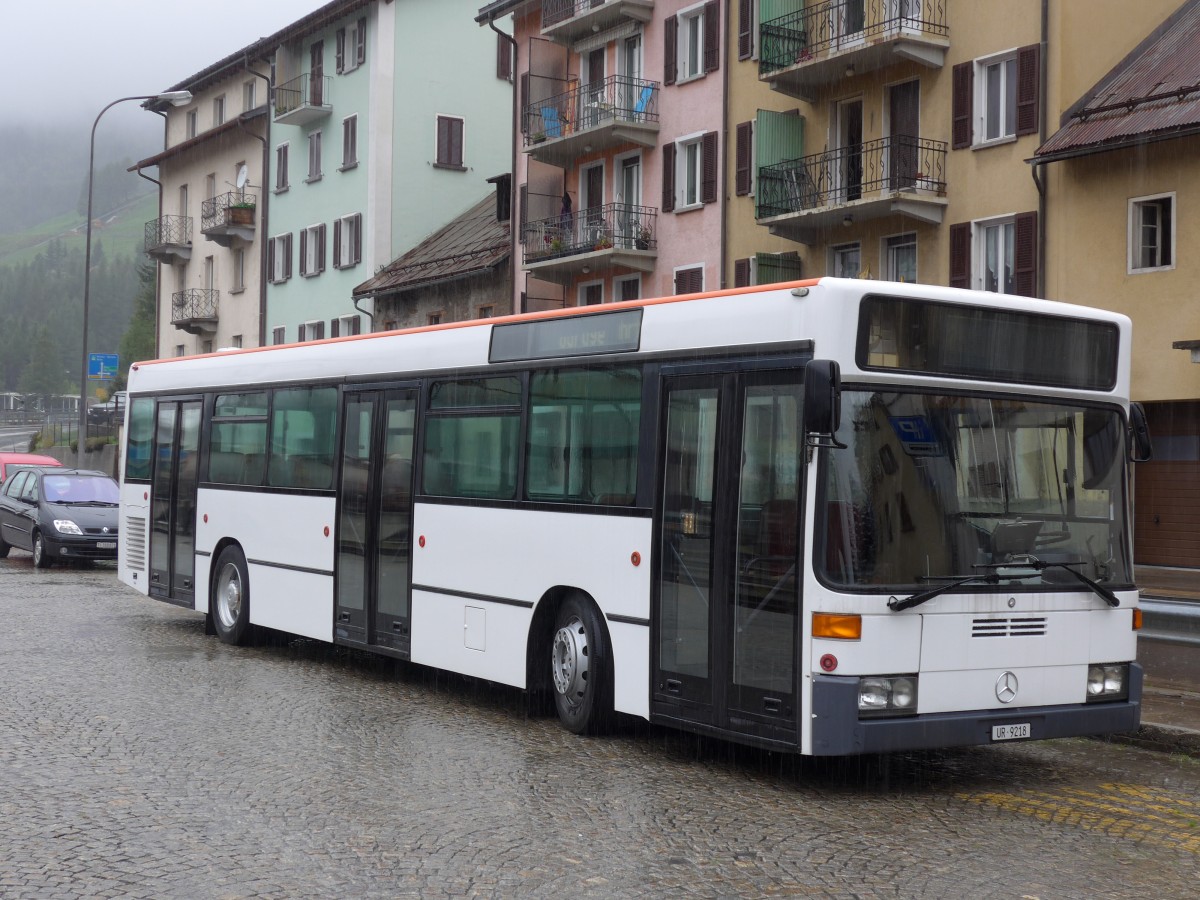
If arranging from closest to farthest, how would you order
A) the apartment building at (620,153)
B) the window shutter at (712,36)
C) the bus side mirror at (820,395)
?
the bus side mirror at (820,395), the window shutter at (712,36), the apartment building at (620,153)

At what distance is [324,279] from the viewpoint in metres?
51.5

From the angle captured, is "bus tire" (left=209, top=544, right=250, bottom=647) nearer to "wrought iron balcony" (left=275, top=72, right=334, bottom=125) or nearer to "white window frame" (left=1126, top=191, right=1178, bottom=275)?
"white window frame" (left=1126, top=191, right=1178, bottom=275)

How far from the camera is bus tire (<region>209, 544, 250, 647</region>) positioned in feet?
49.7

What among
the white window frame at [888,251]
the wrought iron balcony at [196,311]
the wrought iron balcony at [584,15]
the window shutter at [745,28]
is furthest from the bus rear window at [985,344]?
the wrought iron balcony at [196,311]

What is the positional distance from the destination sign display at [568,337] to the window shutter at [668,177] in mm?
24871

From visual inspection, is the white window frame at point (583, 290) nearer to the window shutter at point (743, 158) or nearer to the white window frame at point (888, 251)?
the window shutter at point (743, 158)

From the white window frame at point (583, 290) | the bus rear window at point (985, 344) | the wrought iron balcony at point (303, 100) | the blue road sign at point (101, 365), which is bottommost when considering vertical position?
the bus rear window at point (985, 344)

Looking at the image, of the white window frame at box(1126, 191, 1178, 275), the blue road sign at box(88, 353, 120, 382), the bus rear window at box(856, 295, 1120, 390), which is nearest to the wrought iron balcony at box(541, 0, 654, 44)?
the blue road sign at box(88, 353, 120, 382)

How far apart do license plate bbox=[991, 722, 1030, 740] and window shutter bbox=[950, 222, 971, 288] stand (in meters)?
20.1

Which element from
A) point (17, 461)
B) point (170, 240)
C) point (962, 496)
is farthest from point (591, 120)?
point (962, 496)

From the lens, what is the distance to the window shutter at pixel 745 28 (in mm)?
33656

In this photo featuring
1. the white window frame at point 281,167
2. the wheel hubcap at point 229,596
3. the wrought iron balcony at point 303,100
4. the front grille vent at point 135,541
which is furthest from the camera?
the white window frame at point 281,167

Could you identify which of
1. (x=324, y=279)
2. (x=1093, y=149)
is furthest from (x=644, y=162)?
(x=324, y=279)

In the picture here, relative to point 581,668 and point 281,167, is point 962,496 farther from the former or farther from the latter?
point 281,167
